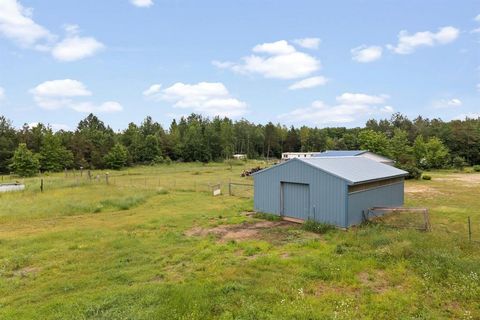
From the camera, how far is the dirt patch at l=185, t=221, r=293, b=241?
11.6 metres

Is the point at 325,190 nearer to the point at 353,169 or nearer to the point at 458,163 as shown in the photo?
the point at 353,169

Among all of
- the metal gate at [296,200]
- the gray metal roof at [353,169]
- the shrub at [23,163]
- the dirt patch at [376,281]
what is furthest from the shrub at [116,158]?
the dirt patch at [376,281]

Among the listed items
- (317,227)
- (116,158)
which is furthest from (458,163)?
(116,158)

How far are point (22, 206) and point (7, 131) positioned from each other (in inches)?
1870

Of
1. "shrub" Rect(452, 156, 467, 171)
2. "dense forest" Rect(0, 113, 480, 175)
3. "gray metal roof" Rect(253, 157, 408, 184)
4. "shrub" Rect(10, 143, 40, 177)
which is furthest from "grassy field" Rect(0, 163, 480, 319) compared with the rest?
"shrub" Rect(452, 156, 467, 171)

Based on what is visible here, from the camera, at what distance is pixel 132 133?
70250 millimetres

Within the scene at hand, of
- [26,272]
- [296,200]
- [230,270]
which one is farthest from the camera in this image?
[296,200]

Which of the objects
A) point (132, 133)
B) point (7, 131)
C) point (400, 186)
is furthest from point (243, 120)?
point (400, 186)

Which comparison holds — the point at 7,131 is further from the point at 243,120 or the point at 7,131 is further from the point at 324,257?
the point at 324,257

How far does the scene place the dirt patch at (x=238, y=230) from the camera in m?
11.6

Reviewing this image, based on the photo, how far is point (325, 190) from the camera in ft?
42.2

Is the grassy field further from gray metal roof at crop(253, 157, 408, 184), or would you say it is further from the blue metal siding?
gray metal roof at crop(253, 157, 408, 184)

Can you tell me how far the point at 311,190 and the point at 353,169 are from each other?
2793 millimetres

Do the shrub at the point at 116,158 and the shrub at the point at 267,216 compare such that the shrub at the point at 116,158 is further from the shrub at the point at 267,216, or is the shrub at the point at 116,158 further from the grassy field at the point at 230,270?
the shrub at the point at 267,216
